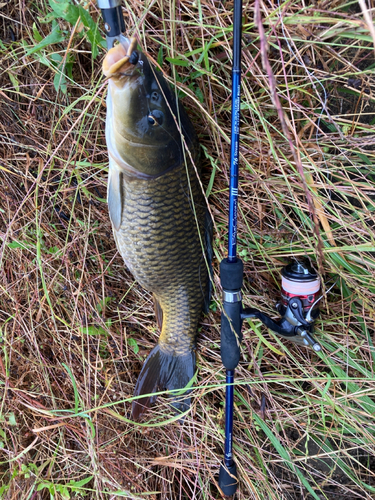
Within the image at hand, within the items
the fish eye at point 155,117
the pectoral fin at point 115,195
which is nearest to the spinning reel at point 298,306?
the pectoral fin at point 115,195

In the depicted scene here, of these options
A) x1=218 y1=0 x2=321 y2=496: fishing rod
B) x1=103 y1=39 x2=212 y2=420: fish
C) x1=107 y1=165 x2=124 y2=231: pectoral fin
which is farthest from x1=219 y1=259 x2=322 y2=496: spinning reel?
x1=107 y1=165 x2=124 y2=231: pectoral fin

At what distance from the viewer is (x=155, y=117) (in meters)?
1.04

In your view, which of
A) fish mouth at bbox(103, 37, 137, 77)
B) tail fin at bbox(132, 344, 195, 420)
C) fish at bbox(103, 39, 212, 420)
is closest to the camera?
fish mouth at bbox(103, 37, 137, 77)

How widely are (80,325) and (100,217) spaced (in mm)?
534

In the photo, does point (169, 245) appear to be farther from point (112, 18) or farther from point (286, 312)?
point (112, 18)

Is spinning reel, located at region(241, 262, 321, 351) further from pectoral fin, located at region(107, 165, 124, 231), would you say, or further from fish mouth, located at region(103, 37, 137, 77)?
fish mouth, located at region(103, 37, 137, 77)

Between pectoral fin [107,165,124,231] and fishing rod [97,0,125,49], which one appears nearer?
fishing rod [97,0,125,49]

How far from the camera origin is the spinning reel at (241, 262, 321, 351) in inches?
47.6

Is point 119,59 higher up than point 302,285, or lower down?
higher up

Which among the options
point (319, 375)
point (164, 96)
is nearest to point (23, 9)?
point (164, 96)

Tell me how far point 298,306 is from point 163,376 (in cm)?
70

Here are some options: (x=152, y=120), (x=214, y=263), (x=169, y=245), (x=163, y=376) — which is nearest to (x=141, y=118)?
(x=152, y=120)

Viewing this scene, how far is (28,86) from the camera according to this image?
4.81ft

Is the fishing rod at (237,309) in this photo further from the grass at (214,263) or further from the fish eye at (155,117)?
the fish eye at (155,117)
